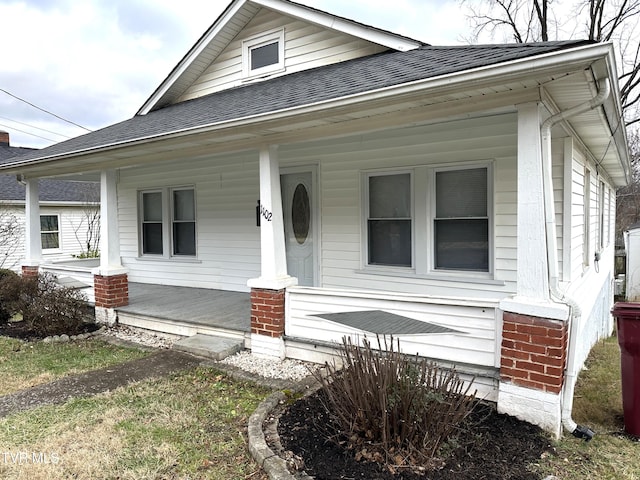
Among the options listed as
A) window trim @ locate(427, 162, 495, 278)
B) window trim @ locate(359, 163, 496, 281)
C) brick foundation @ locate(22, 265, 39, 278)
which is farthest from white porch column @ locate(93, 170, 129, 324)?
window trim @ locate(427, 162, 495, 278)

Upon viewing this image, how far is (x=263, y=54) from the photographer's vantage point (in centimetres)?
766

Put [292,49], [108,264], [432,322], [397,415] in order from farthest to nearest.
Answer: [292,49], [108,264], [432,322], [397,415]

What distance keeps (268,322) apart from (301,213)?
248 centimetres

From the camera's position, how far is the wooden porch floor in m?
6.01

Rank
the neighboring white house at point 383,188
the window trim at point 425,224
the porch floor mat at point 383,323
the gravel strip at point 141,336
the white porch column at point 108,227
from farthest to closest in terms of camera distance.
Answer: the white porch column at point 108,227
the gravel strip at point 141,336
the window trim at point 425,224
the porch floor mat at point 383,323
the neighboring white house at point 383,188

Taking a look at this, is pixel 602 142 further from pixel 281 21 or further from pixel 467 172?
pixel 281 21

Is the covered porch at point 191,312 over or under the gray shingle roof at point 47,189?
under

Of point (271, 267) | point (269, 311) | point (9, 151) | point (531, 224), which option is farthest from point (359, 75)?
point (9, 151)

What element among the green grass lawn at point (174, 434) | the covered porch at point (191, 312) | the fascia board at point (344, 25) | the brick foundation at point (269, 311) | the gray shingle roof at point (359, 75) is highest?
the fascia board at point (344, 25)

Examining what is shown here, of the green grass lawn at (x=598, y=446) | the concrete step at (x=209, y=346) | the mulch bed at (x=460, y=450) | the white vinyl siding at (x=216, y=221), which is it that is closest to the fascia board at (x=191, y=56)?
the white vinyl siding at (x=216, y=221)

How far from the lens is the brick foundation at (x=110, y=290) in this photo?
22.9 ft

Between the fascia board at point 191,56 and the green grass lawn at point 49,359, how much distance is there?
500 centimetres

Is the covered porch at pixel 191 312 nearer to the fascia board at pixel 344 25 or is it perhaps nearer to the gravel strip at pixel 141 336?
the gravel strip at pixel 141 336

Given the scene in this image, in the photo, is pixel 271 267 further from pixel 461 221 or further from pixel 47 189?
pixel 47 189
